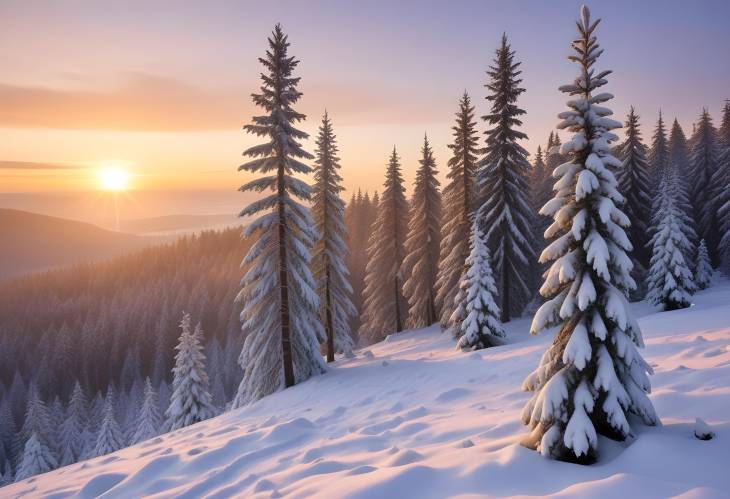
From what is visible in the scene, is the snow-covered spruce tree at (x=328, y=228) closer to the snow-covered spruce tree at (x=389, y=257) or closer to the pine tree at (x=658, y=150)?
the snow-covered spruce tree at (x=389, y=257)

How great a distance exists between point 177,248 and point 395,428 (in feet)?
554

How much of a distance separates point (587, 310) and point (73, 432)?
258 feet

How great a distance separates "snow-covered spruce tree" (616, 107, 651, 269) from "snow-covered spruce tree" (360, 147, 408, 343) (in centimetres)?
1875

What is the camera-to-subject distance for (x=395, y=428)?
1023 cm

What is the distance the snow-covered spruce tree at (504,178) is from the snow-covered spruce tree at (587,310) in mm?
20327

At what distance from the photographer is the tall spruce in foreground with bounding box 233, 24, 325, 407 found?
1869 cm

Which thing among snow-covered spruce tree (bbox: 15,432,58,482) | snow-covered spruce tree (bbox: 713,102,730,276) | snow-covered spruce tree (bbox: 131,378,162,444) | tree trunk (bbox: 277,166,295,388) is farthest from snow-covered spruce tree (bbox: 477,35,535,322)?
snow-covered spruce tree (bbox: 15,432,58,482)

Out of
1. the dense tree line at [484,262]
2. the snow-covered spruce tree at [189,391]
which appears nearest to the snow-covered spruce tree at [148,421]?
the dense tree line at [484,262]

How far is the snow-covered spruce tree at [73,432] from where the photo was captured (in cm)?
6144

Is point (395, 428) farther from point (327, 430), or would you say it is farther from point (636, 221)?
point (636, 221)

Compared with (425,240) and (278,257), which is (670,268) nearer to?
(425,240)

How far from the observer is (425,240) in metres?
36.1

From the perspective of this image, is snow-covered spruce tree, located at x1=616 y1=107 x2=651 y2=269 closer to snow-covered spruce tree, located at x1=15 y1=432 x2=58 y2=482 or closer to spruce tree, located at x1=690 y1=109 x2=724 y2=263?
spruce tree, located at x1=690 y1=109 x2=724 y2=263

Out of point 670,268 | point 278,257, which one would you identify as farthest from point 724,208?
point 278,257
